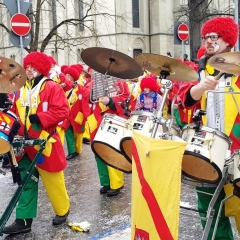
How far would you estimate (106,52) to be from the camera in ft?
12.0

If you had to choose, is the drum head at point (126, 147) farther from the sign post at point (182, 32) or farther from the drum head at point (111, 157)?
the sign post at point (182, 32)

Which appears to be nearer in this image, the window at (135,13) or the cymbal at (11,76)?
the cymbal at (11,76)

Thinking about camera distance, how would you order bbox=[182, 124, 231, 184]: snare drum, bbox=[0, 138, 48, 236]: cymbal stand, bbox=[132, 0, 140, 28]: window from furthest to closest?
1. bbox=[132, 0, 140, 28]: window
2. bbox=[0, 138, 48, 236]: cymbal stand
3. bbox=[182, 124, 231, 184]: snare drum

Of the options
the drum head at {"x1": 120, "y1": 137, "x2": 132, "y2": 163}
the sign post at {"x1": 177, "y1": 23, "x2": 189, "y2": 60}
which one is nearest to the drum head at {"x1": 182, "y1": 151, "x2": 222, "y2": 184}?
the drum head at {"x1": 120, "y1": 137, "x2": 132, "y2": 163}

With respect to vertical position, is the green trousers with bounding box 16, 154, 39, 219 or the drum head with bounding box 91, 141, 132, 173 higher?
the drum head with bounding box 91, 141, 132, 173

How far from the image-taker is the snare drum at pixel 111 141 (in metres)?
3.46

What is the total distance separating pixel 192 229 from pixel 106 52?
7.04 feet

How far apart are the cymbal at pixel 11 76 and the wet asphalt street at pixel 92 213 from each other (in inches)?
65.4

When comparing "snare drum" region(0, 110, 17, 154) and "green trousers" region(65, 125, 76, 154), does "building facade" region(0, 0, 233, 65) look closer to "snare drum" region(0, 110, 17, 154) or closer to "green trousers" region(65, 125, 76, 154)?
"green trousers" region(65, 125, 76, 154)

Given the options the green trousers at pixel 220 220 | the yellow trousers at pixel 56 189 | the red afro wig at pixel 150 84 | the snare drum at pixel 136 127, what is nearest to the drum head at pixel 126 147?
the snare drum at pixel 136 127

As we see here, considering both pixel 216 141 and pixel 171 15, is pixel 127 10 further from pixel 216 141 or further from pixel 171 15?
pixel 216 141

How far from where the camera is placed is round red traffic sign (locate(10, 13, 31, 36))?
791 cm

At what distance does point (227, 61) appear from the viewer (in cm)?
269

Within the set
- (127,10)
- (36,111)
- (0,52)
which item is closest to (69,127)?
(36,111)
